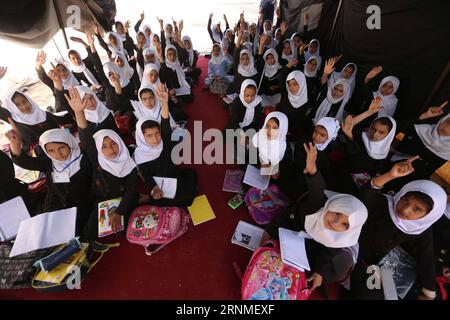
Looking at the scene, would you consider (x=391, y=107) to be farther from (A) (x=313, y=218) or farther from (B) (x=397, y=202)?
(A) (x=313, y=218)

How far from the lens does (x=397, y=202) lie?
185 cm

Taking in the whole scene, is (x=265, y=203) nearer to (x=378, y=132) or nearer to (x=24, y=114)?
(x=378, y=132)

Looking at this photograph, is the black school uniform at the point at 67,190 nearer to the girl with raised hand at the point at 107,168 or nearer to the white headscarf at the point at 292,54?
the girl with raised hand at the point at 107,168

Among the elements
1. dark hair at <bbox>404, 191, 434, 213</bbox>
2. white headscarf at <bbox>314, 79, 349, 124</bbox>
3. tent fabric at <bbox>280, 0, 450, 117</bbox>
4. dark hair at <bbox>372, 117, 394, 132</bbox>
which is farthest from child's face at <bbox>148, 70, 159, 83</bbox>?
dark hair at <bbox>404, 191, 434, 213</bbox>

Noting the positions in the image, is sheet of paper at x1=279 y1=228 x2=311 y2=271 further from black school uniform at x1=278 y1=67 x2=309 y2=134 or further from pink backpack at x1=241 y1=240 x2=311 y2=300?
black school uniform at x1=278 y1=67 x2=309 y2=134

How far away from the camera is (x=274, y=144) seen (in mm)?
2594

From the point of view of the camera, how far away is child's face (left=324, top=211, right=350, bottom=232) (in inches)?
64.6

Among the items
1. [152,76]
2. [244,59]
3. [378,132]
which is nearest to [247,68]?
[244,59]

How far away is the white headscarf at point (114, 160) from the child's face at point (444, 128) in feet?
11.7

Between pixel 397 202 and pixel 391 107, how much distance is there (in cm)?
226

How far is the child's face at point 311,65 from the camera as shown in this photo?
4371mm

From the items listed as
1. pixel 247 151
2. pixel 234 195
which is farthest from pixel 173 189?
pixel 247 151
